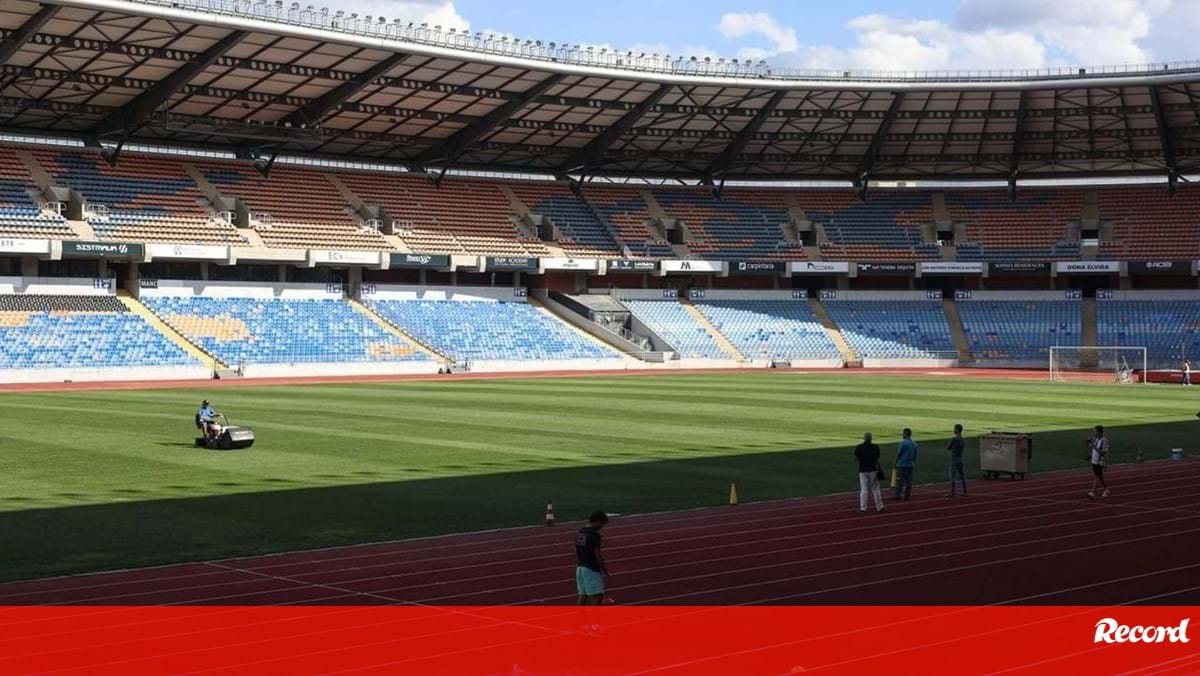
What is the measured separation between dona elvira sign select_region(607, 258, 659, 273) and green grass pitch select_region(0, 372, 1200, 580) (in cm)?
3050

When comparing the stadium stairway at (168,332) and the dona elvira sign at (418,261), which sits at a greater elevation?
the dona elvira sign at (418,261)

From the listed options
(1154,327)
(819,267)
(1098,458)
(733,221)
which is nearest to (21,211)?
(733,221)

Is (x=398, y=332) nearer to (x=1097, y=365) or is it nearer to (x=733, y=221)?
(x=733, y=221)

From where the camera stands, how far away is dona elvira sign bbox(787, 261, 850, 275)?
88750 millimetres

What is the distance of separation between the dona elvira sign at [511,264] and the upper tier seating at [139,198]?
603 inches

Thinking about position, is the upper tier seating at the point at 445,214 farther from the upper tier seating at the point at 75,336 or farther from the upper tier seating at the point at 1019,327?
the upper tier seating at the point at 1019,327

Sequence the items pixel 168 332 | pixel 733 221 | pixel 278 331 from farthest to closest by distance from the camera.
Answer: pixel 733 221 → pixel 278 331 → pixel 168 332

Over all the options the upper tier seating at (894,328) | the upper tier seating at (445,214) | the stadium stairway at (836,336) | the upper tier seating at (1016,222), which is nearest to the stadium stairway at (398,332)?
the upper tier seating at (445,214)

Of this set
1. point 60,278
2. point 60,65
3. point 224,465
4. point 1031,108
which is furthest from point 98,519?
point 1031,108

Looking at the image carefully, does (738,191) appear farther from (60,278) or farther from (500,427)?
(500,427)

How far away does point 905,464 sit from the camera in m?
24.3

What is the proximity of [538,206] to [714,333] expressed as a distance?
1466cm

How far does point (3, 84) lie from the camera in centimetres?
6066

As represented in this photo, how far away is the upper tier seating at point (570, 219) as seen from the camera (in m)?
86.8
